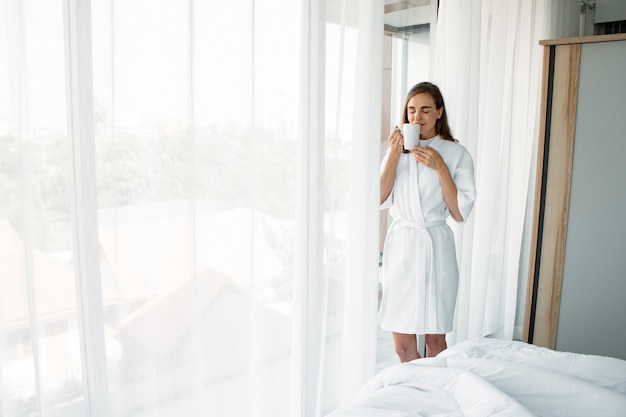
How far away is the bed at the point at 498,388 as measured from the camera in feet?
4.88

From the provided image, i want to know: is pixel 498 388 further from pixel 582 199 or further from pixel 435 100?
pixel 582 199

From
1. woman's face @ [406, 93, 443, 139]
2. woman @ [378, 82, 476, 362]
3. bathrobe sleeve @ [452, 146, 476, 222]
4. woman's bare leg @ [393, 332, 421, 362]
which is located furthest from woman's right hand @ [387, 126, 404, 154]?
woman's bare leg @ [393, 332, 421, 362]

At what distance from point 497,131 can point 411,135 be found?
1149mm

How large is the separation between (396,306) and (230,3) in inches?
54.9

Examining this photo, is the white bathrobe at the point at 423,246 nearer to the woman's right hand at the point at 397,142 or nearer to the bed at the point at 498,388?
the woman's right hand at the point at 397,142

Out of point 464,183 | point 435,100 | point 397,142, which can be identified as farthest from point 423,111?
point 464,183

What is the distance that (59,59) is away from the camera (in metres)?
1.47

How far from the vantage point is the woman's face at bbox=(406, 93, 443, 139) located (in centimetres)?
254

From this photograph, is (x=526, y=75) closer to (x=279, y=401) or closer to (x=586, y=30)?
(x=586, y=30)

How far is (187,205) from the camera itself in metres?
1.80

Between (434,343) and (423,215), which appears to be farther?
(434,343)

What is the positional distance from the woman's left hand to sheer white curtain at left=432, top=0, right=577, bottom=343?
584 mm

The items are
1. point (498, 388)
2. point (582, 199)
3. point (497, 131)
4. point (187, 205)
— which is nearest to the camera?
point (498, 388)

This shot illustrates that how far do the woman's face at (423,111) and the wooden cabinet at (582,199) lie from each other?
29.4 inches
